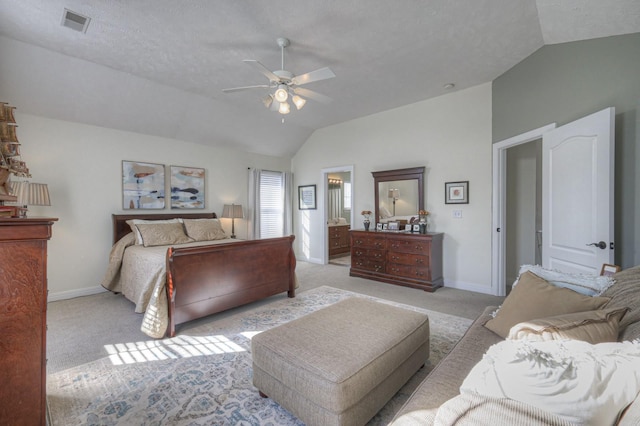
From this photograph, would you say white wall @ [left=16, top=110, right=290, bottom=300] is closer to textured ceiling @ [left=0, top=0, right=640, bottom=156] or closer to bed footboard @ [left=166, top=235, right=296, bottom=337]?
textured ceiling @ [left=0, top=0, right=640, bottom=156]

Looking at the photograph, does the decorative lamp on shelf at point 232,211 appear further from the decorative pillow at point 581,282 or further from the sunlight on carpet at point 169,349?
the decorative pillow at point 581,282

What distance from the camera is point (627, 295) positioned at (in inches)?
52.1

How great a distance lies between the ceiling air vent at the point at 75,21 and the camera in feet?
8.22

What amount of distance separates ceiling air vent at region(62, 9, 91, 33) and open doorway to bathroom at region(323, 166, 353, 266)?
4.24m

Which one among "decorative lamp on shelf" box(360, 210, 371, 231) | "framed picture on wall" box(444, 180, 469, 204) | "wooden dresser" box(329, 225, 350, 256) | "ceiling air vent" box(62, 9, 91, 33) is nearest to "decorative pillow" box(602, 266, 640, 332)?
"framed picture on wall" box(444, 180, 469, 204)

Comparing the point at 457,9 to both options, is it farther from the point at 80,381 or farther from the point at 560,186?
A: the point at 80,381

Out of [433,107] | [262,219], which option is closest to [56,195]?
[262,219]

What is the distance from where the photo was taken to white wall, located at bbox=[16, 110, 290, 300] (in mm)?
3758

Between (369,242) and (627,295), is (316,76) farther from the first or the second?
(369,242)

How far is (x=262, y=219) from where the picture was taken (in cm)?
634

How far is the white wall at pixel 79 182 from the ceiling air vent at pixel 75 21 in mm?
1794

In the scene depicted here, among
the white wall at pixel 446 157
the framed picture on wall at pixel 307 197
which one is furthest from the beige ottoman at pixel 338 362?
the framed picture on wall at pixel 307 197

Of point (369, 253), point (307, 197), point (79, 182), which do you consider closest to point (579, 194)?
point (369, 253)

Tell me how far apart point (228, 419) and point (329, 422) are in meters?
0.67
